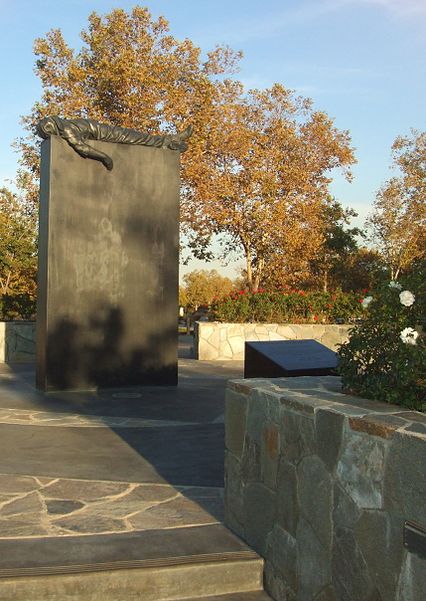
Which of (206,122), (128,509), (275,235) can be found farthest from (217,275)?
(128,509)

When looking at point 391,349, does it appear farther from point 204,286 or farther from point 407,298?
point 204,286

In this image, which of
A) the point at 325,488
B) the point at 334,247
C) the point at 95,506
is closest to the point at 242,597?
the point at 325,488

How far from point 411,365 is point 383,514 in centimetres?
82

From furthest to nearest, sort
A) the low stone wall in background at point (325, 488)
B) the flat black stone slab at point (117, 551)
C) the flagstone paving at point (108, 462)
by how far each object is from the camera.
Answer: the flagstone paving at point (108, 462)
the flat black stone slab at point (117, 551)
the low stone wall in background at point (325, 488)

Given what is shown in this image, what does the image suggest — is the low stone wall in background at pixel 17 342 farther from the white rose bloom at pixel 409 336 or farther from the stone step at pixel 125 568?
the white rose bloom at pixel 409 336

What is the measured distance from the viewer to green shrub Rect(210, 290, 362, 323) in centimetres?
1730

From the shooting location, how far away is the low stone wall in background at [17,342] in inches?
590

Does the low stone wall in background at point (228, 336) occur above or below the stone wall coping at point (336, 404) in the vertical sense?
below

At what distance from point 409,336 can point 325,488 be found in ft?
2.97

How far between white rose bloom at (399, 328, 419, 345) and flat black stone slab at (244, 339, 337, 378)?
350cm

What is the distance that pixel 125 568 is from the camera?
361 centimetres

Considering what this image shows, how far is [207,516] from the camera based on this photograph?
179 inches

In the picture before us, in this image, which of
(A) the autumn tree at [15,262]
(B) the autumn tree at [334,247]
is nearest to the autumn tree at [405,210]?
(B) the autumn tree at [334,247]

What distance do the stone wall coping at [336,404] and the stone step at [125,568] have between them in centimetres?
99
